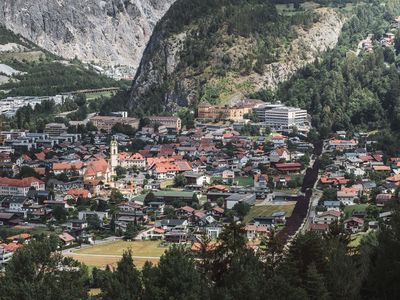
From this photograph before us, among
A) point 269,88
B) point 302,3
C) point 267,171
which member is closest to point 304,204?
point 267,171

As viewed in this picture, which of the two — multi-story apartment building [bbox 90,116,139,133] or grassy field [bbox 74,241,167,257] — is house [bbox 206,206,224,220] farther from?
multi-story apartment building [bbox 90,116,139,133]

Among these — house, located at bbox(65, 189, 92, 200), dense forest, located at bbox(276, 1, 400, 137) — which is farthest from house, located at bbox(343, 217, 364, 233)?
dense forest, located at bbox(276, 1, 400, 137)

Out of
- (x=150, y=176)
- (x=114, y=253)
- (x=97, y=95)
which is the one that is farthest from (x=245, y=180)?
(x=97, y=95)

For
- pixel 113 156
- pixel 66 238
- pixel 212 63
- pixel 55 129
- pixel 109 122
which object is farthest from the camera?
pixel 212 63

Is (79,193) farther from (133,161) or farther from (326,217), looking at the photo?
(326,217)

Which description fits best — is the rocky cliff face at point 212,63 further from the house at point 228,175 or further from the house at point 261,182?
the house at point 261,182

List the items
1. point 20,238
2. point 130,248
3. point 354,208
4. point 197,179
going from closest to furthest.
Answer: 1. point 130,248
2. point 20,238
3. point 354,208
4. point 197,179
